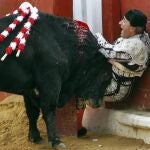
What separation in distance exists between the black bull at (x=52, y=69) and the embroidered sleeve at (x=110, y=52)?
0.08 metres

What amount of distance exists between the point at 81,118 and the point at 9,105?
976 millimetres

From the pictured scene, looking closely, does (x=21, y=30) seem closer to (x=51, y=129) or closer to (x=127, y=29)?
(x=51, y=129)

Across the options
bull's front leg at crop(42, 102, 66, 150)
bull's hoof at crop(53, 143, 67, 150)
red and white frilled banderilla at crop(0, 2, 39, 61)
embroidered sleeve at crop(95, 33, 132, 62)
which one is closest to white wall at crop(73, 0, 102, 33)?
embroidered sleeve at crop(95, 33, 132, 62)

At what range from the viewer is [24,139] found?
21.2ft

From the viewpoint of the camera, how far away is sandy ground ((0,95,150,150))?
20.1 feet

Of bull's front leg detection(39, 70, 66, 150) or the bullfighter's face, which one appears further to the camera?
the bullfighter's face

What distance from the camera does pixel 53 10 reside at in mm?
6582

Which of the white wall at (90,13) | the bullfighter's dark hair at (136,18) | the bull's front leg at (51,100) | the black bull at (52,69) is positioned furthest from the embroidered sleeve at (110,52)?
the bull's front leg at (51,100)

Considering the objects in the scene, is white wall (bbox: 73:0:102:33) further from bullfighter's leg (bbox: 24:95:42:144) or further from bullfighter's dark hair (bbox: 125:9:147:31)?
bullfighter's leg (bbox: 24:95:42:144)

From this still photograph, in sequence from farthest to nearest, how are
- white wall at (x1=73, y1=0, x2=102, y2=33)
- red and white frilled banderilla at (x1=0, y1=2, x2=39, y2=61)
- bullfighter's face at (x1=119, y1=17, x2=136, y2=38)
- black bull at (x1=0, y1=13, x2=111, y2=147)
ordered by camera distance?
white wall at (x1=73, y1=0, x2=102, y2=33)
bullfighter's face at (x1=119, y1=17, x2=136, y2=38)
black bull at (x1=0, y1=13, x2=111, y2=147)
red and white frilled banderilla at (x1=0, y1=2, x2=39, y2=61)

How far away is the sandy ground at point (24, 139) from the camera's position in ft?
20.1

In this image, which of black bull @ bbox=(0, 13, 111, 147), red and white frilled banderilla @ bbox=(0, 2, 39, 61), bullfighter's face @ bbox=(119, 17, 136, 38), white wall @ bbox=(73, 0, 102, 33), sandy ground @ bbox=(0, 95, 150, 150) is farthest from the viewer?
white wall @ bbox=(73, 0, 102, 33)

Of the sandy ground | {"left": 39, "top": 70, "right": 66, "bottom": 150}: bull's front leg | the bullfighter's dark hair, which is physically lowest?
the sandy ground

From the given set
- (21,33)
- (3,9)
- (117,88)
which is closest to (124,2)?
(117,88)
